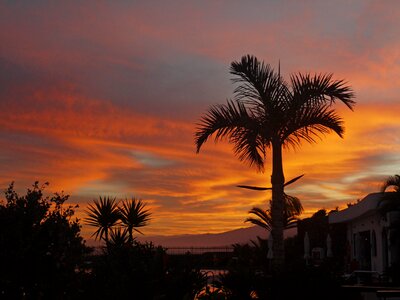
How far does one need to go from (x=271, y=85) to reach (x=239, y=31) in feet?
7.85

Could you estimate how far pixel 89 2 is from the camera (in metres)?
15.9

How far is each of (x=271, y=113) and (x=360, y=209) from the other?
15.7m

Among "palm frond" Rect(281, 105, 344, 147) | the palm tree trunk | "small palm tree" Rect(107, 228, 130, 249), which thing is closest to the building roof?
"palm frond" Rect(281, 105, 344, 147)

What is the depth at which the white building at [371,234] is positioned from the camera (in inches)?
941

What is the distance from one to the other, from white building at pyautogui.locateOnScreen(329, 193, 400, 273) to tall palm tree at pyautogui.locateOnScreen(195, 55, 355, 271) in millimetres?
9127

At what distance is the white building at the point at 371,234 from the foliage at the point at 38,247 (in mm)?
16489

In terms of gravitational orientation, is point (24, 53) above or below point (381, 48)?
below

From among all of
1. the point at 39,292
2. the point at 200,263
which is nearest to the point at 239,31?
the point at 200,263

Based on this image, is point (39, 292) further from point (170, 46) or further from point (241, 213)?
point (241, 213)

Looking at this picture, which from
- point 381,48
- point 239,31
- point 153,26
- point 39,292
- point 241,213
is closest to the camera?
point 39,292

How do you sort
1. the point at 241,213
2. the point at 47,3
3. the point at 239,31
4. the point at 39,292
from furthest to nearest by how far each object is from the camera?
the point at 241,213 → the point at 239,31 → the point at 47,3 → the point at 39,292

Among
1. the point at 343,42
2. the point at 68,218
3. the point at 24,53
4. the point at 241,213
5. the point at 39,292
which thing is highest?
the point at 343,42

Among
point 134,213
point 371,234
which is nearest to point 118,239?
point 134,213

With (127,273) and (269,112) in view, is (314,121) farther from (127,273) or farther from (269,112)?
(127,273)
